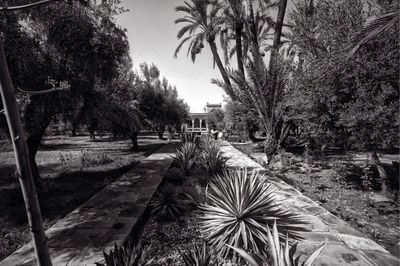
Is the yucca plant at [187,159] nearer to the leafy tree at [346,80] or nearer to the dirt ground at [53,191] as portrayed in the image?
the dirt ground at [53,191]

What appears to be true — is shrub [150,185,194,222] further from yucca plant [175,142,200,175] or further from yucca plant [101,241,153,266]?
yucca plant [175,142,200,175]

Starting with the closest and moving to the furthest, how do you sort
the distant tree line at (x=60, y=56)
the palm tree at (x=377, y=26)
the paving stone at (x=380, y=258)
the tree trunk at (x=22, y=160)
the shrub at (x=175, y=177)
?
the tree trunk at (x=22, y=160)
the paving stone at (x=380, y=258)
the palm tree at (x=377, y=26)
the distant tree line at (x=60, y=56)
the shrub at (x=175, y=177)

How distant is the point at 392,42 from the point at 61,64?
853cm

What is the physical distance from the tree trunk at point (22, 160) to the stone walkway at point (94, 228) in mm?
2096

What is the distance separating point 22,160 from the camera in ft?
3.13

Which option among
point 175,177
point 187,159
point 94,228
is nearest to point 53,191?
point 94,228

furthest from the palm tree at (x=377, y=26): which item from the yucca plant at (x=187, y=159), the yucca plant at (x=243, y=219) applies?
the yucca plant at (x=187, y=159)

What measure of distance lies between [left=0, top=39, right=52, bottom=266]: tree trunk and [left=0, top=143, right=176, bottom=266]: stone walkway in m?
2.10

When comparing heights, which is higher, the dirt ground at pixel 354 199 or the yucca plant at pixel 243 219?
the yucca plant at pixel 243 219

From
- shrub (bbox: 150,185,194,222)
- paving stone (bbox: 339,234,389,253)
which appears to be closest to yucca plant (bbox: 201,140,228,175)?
shrub (bbox: 150,185,194,222)

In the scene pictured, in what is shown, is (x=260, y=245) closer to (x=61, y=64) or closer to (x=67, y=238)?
(x=67, y=238)

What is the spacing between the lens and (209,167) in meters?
7.65

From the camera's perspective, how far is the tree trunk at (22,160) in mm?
909

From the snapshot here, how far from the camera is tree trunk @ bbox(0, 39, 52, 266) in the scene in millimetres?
909
